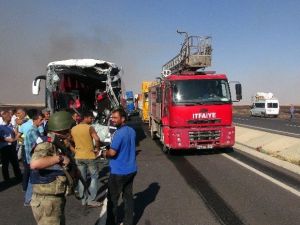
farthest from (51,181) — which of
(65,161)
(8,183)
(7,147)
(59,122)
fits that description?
(7,147)

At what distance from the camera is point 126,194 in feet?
21.5

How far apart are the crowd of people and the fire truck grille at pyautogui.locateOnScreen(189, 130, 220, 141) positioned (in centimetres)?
564

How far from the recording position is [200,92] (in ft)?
49.7

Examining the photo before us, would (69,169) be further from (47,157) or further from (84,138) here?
(84,138)

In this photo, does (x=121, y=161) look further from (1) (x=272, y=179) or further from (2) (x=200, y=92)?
(2) (x=200, y=92)

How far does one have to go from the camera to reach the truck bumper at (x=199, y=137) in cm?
1490

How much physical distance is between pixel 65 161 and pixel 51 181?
281 mm

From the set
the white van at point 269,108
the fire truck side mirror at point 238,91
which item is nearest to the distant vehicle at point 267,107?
the white van at point 269,108

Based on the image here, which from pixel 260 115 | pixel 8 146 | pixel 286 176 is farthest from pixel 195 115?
pixel 260 115

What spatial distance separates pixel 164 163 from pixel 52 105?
4833mm

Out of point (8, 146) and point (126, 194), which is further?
point (8, 146)

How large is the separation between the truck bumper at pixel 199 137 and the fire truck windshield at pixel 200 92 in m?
0.94

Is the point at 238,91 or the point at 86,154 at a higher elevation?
the point at 238,91

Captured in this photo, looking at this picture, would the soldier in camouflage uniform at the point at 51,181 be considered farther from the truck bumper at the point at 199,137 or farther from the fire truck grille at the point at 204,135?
the fire truck grille at the point at 204,135
